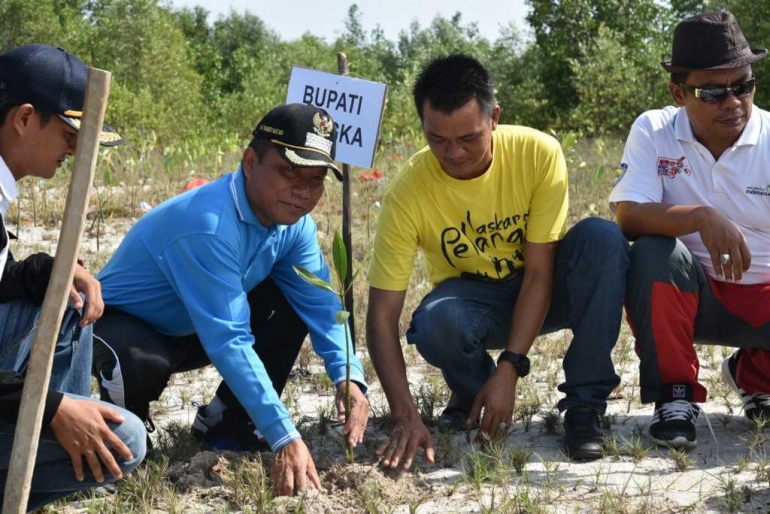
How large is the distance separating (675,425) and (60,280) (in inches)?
86.4

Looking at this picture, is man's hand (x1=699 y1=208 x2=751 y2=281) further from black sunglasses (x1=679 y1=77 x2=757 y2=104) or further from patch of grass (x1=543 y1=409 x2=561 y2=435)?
patch of grass (x1=543 y1=409 x2=561 y2=435)

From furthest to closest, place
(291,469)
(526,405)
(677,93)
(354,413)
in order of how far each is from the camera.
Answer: (526,405) → (677,93) → (354,413) → (291,469)

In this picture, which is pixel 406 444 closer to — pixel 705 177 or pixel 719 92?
pixel 705 177

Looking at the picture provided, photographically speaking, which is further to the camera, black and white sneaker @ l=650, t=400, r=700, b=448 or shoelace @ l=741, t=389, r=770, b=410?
shoelace @ l=741, t=389, r=770, b=410

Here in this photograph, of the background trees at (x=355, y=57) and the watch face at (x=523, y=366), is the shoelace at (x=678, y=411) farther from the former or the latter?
the background trees at (x=355, y=57)

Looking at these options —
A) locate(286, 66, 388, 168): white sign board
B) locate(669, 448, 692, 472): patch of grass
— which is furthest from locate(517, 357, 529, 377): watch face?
locate(286, 66, 388, 168): white sign board

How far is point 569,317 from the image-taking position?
3854mm

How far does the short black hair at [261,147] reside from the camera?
3.23 metres

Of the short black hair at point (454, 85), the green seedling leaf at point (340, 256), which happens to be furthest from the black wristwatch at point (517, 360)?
the short black hair at point (454, 85)

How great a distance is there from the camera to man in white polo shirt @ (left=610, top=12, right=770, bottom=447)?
3605 millimetres

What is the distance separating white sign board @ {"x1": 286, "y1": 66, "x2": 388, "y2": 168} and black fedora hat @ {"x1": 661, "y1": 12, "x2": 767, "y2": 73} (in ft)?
3.76

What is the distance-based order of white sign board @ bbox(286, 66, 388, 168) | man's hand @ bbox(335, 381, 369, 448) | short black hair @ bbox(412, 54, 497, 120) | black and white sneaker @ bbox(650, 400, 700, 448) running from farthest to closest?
white sign board @ bbox(286, 66, 388, 168), black and white sneaker @ bbox(650, 400, 700, 448), short black hair @ bbox(412, 54, 497, 120), man's hand @ bbox(335, 381, 369, 448)

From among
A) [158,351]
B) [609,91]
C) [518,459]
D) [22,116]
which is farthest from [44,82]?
[609,91]

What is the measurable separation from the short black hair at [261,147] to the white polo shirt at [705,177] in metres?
1.39
